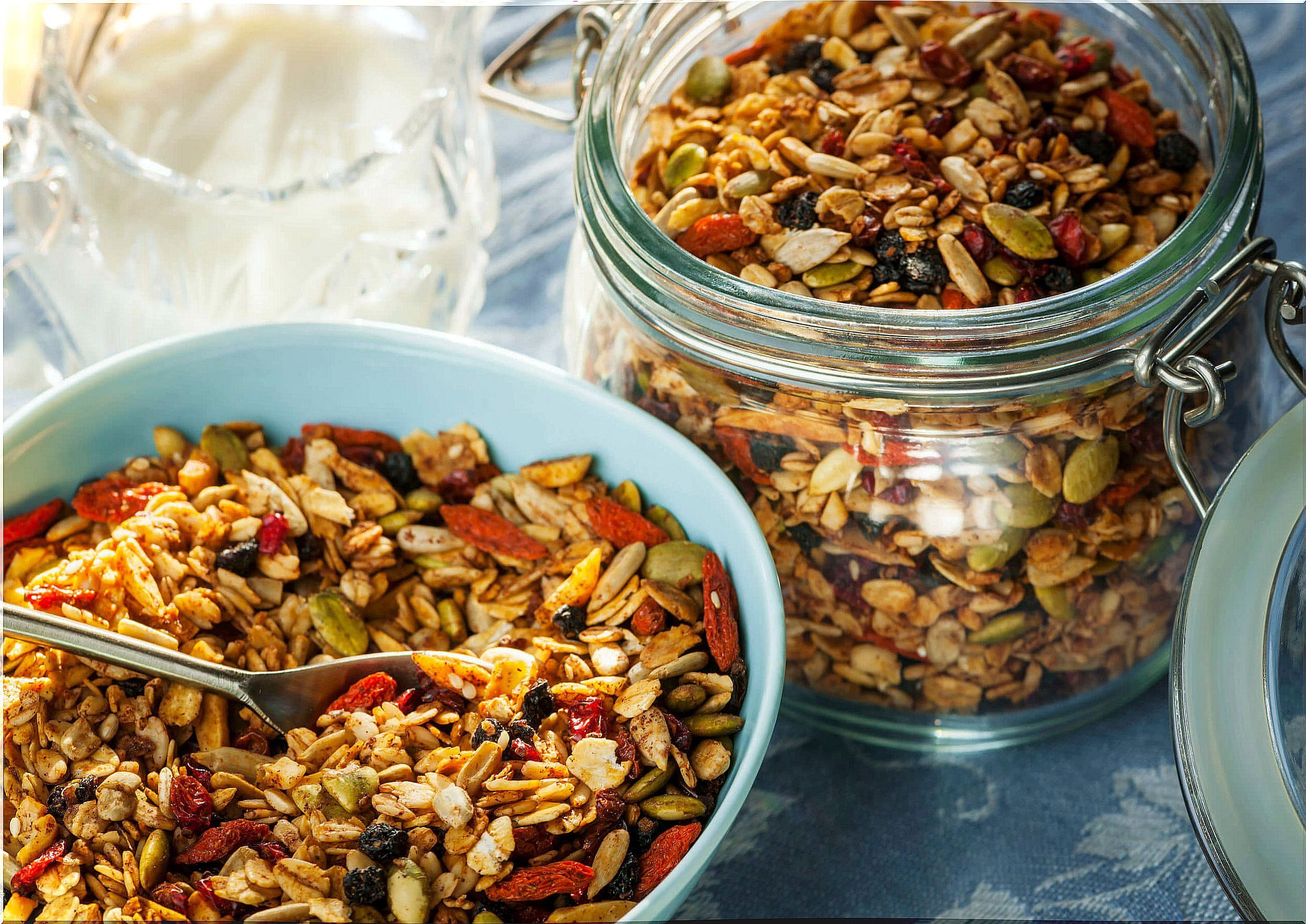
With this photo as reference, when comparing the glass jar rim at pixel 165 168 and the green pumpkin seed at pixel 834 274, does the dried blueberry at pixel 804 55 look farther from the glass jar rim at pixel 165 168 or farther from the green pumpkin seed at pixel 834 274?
the glass jar rim at pixel 165 168

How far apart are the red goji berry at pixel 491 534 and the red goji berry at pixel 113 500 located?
0.53 ft

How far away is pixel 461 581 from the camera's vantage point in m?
0.67

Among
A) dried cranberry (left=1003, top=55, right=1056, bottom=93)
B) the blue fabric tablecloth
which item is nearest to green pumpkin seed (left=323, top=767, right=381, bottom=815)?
the blue fabric tablecloth

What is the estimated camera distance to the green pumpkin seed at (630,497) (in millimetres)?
670

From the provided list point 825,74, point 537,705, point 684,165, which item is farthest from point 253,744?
point 825,74

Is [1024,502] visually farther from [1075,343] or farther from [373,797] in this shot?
[373,797]

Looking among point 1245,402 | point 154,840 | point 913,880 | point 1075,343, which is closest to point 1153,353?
point 1075,343

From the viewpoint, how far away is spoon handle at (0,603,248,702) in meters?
0.58

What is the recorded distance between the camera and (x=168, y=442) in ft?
2.32

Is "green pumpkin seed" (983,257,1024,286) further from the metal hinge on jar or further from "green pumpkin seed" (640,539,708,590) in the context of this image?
"green pumpkin seed" (640,539,708,590)

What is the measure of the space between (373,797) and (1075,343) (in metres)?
0.38

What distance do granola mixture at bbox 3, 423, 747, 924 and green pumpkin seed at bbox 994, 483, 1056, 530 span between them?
14 cm

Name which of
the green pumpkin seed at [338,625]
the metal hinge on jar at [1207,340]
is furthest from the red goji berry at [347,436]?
the metal hinge on jar at [1207,340]

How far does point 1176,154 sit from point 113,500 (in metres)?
0.62
